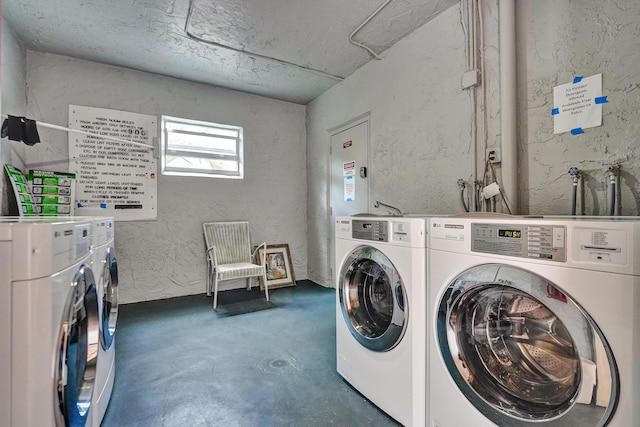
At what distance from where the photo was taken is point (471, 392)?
40.6 inches

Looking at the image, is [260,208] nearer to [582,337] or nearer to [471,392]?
[471,392]

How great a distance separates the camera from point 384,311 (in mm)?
1544

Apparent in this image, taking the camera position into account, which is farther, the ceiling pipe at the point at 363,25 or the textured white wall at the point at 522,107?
the ceiling pipe at the point at 363,25

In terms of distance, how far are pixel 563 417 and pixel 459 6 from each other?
2402 mm

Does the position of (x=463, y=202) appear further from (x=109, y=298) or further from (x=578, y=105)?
(x=109, y=298)

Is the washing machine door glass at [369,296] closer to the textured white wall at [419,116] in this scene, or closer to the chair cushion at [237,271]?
the textured white wall at [419,116]

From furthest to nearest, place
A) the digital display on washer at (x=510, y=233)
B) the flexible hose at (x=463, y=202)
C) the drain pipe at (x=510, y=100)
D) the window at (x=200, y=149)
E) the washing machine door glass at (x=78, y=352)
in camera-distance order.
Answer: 1. the window at (x=200, y=149)
2. the flexible hose at (x=463, y=202)
3. the drain pipe at (x=510, y=100)
4. the digital display on washer at (x=510, y=233)
5. the washing machine door glass at (x=78, y=352)

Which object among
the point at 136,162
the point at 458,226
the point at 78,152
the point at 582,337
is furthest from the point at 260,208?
the point at 582,337

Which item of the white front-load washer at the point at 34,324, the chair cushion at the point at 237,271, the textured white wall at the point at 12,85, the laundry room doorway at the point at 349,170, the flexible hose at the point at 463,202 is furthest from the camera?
the laundry room doorway at the point at 349,170

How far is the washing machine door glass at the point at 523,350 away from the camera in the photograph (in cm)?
76

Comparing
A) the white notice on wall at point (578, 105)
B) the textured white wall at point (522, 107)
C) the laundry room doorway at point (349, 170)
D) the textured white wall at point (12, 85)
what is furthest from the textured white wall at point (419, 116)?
the textured white wall at point (12, 85)

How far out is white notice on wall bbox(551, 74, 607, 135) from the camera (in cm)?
144

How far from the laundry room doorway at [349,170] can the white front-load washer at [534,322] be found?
1.88 metres

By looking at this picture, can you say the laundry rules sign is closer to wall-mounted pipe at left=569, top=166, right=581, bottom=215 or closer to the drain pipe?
the drain pipe
